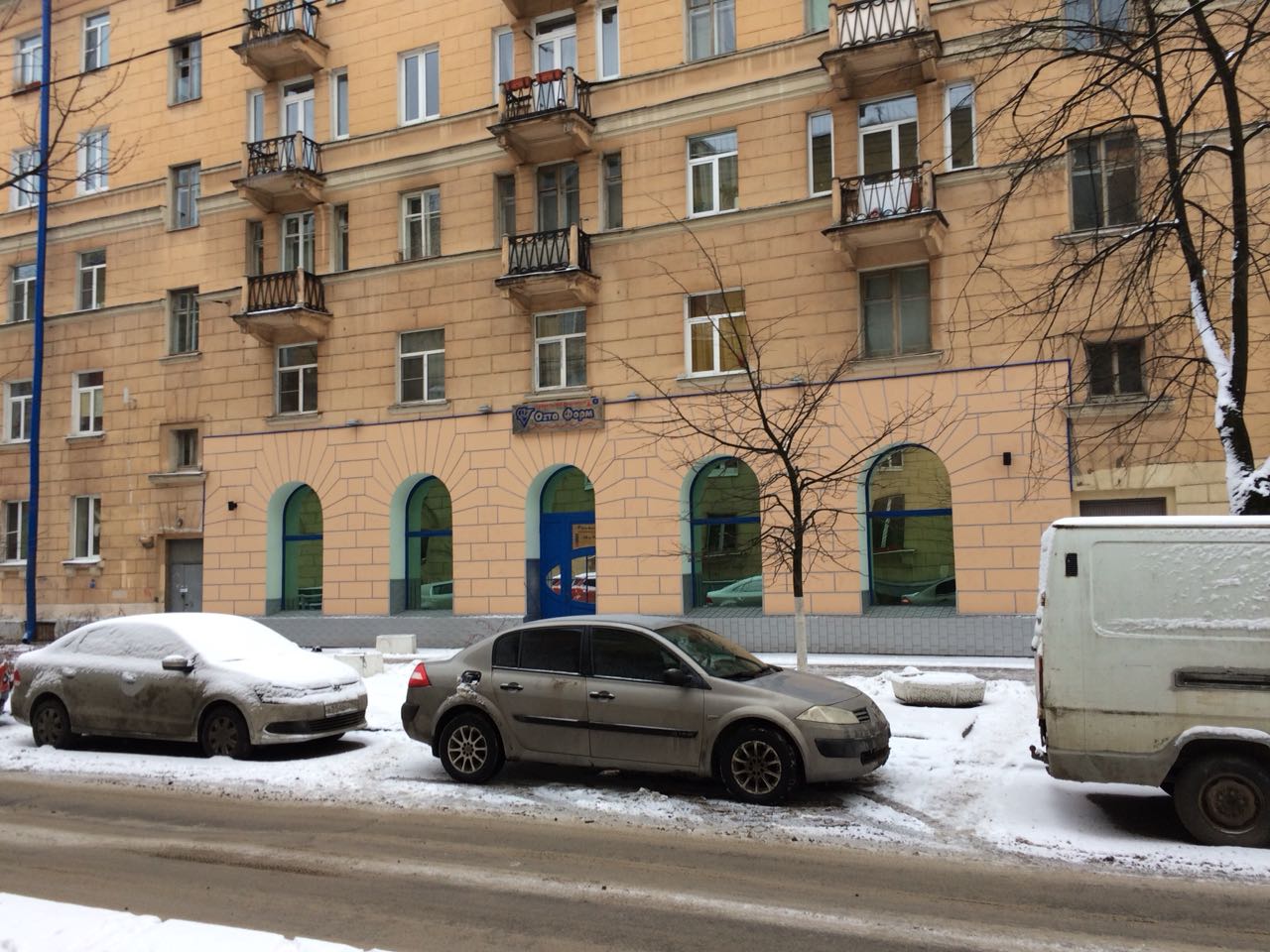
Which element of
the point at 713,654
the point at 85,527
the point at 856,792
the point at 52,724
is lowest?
the point at 856,792

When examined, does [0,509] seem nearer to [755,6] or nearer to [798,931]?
[755,6]

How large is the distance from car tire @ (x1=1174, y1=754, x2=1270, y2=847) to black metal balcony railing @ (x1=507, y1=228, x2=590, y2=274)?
14.9 m

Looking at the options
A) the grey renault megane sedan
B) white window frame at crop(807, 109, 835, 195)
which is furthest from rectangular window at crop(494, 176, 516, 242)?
the grey renault megane sedan

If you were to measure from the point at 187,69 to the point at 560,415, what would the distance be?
1465cm

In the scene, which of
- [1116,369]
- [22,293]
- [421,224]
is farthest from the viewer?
[22,293]

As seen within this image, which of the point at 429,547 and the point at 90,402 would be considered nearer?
the point at 429,547

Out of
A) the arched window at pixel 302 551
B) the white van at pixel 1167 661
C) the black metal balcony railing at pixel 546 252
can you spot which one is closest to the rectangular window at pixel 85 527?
the arched window at pixel 302 551

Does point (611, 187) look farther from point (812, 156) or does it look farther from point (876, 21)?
point (876, 21)

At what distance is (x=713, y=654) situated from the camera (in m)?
9.45

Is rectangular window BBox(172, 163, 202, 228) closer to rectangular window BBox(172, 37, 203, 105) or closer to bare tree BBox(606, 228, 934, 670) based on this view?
rectangular window BBox(172, 37, 203, 105)

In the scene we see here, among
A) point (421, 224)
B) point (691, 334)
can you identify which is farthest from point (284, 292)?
point (691, 334)

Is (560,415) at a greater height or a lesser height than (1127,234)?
lesser

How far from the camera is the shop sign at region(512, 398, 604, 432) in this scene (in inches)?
798

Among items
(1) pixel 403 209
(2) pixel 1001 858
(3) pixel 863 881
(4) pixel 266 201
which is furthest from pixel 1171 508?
(4) pixel 266 201
